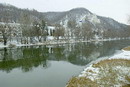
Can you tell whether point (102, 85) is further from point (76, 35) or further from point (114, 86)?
point (76, 35)

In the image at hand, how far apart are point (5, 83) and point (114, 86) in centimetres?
1077

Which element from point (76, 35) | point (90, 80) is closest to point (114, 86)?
point (90, 80)

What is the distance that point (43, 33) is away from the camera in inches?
3492

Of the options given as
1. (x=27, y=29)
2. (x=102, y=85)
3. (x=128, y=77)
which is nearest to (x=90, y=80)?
(x=102, y=85)

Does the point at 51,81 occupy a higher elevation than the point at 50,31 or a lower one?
lower

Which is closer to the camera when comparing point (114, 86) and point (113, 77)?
point (114, 86)

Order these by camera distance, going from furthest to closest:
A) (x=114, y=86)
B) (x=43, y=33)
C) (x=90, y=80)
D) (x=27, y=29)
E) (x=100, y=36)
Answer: (x=100, y=36) → (x=43, y=33) → (x=27, y=29) → (x=90, y=80) → (x=114, y=86)

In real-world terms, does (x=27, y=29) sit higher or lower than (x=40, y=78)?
higher

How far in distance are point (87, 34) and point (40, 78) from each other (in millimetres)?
110057

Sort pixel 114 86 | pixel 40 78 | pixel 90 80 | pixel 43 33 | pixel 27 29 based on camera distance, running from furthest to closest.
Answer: pixel 43 33 < pixel 27 29 < pixel 40 78 < pixel 90 80 < pixel 114 86

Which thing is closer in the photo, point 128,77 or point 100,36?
point 128,77

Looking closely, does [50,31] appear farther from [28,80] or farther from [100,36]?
[28,80]

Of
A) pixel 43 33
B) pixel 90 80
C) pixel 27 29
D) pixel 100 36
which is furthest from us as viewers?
pixel 100 36

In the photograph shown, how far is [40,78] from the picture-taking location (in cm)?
1755
